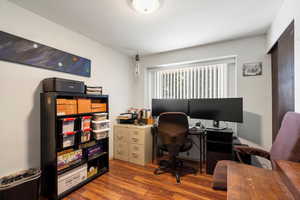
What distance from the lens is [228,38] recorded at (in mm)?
2369

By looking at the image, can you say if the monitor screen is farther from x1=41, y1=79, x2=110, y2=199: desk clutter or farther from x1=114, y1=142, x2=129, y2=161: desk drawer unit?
x1=41, y1=79, x2=110, y2=199: desk clutter

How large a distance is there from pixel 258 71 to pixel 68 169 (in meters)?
3.26

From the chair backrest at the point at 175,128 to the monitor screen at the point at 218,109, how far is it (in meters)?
0.55

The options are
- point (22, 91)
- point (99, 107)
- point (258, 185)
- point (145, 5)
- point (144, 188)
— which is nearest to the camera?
point (258, 185)

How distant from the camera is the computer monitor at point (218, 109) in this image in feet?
6.92

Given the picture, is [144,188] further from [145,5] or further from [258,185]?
[145,5]

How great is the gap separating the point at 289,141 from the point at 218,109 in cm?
126

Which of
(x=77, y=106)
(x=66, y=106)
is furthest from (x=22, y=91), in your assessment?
(x=77, y=106)

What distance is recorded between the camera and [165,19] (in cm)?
182

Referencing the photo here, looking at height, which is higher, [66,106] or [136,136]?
[66,106]

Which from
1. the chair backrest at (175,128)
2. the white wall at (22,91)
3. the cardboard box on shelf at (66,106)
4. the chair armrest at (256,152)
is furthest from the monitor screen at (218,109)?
the white wall at (22,91)

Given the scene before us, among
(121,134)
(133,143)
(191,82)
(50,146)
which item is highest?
(191,82)

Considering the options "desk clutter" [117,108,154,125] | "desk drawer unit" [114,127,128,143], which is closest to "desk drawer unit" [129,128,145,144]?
"desk drawer unit" [114,127,128,143]

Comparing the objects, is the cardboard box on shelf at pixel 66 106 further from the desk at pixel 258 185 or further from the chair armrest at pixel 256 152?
the chair armrest at pixel 256 152
